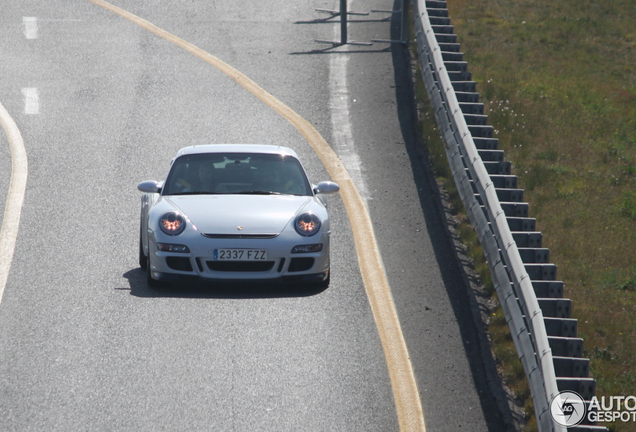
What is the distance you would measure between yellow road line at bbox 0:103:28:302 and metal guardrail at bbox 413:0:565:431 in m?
5.11

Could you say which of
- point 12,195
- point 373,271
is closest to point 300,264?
point 373,271

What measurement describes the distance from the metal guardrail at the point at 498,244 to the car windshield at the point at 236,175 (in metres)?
2.02

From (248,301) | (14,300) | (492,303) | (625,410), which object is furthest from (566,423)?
(14,300)

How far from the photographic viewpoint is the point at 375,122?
15906 mm

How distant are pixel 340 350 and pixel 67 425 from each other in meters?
2.61

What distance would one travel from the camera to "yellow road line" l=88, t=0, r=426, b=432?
7.55 meters

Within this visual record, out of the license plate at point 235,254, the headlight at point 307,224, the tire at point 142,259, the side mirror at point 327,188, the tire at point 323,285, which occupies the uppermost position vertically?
the side mirror at point 327,188

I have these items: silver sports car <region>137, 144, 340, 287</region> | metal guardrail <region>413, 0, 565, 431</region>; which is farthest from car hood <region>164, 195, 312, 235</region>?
metal guardrail <region>413, 0, 565, 431</region>

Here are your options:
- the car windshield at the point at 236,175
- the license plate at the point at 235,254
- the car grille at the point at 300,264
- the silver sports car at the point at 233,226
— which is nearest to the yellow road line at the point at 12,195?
the silver sports car at the point at 233,226

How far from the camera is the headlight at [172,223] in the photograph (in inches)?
360

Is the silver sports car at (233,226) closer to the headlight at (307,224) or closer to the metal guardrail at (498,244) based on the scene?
the headlight at (307,224)

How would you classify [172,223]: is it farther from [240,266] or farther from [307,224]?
[307,224]

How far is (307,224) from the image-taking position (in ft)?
30.7

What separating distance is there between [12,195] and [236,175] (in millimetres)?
4024
